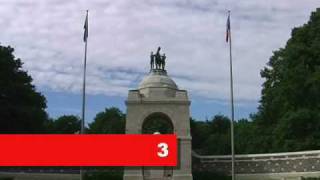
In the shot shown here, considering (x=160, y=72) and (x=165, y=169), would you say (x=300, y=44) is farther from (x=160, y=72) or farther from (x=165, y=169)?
(x=165, y=169)

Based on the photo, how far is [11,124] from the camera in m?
52.2

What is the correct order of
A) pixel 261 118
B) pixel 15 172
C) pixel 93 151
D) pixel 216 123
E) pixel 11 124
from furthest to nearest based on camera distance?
pixel 216 123, pixel 261 118, pixel 11 124, pixel 15 172, pixel 93 151

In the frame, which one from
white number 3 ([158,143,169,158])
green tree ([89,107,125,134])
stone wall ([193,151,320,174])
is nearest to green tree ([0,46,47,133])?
stone wall ([193,151,320,174])

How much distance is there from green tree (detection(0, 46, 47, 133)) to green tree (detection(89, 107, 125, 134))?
3861 centimetres

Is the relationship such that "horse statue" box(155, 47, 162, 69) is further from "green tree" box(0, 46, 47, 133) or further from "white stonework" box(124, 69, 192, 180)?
"green tree" box(0, 46, 47, 133)

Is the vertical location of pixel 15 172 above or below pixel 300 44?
below

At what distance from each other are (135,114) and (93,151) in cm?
2270

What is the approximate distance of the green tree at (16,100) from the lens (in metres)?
52.0

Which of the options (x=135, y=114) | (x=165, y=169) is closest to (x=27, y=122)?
(x=135, y=114)

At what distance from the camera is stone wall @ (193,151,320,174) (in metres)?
46.7

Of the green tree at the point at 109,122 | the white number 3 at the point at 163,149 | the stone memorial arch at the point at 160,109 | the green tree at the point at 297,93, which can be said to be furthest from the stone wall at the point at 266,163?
the green tree at the point at 109,122

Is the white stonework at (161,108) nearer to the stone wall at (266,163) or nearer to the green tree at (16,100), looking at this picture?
the stone wall at (266,163)

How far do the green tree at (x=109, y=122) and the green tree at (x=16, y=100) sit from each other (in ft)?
127

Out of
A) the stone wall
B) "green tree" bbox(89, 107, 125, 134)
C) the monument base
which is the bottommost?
the monument base
